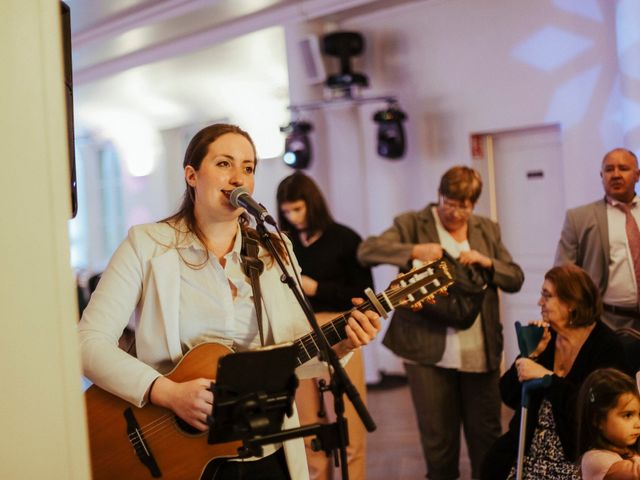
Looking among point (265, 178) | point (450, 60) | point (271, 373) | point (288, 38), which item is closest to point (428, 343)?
point (271, 373)

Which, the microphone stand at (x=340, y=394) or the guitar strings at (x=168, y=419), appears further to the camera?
the guitar strings at (x=168, y=419)

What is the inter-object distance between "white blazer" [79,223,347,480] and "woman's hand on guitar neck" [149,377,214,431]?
0.04 metres

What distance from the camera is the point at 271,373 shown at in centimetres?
167

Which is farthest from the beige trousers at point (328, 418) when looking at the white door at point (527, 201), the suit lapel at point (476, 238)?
the white door at point (527, 201)

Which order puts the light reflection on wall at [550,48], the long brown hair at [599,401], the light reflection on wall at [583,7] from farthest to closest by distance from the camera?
1. the light reflection on wall at [550,48]
2. the light reflection on wall at [583,7]
3. the long brown hair at [599,401]

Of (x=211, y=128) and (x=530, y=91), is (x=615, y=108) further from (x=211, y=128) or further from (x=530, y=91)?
(x=211, y=128)

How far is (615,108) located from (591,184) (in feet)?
1.90

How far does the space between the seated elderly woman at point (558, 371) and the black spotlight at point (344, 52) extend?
3763mm

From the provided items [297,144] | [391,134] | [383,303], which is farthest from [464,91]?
[383,303]

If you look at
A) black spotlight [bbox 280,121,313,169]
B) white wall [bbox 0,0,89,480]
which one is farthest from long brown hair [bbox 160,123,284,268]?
black spotlight [bbox 280,121,313,169]

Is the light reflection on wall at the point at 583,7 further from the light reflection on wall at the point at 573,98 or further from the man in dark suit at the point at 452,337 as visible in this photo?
the man in dark suit at the point at 452,337

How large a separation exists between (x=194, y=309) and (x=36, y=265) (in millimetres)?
958

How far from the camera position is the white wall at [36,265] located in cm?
122

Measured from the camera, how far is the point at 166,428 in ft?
7.22
